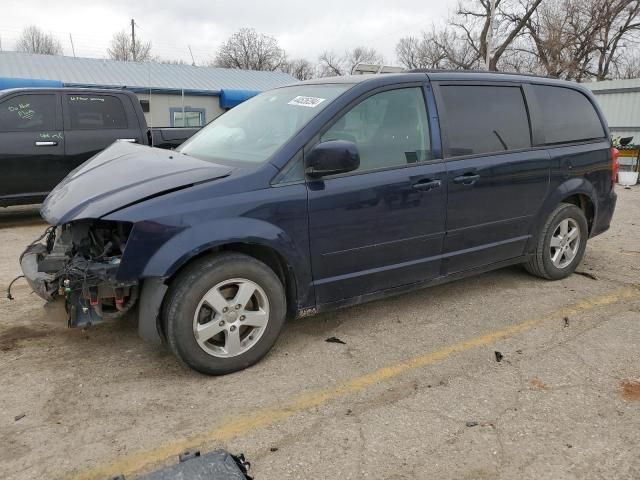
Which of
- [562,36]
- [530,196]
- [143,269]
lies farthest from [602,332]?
[562,36]

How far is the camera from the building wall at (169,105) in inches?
795

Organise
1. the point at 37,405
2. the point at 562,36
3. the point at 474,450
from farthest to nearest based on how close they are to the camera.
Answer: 1. the point at 562,36
2. the point at 37,405
3. the point at 474,450

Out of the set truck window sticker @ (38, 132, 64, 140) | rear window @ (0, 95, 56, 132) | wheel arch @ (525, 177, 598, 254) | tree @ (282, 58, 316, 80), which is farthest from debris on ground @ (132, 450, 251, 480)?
tree @ (282, 58, 316, 80)

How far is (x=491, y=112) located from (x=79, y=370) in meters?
3.58

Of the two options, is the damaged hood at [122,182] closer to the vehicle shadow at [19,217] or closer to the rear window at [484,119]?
the rear window at [484,119]

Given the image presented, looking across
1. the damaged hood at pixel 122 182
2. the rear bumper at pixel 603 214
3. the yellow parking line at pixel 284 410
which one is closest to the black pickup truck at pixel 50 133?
the damaged hood at pixel 122 182

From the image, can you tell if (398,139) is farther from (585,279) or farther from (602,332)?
(585,279)

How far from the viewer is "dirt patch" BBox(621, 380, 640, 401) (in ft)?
9.83

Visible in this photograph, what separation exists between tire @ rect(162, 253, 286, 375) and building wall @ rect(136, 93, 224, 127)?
1811 centimetres

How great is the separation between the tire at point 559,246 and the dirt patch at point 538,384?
1.88 meters

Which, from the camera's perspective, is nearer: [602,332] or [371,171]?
[371,171]

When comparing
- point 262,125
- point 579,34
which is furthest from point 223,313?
point 579,34

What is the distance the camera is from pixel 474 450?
252 cm

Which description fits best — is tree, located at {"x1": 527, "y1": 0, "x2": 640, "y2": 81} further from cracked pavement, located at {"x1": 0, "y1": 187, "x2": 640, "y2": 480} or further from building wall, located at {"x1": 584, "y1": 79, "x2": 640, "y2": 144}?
cracked pavement, located at {"x1": 0, "y1": 187, "x2": 640, "y2": 480}
